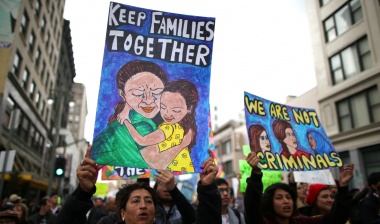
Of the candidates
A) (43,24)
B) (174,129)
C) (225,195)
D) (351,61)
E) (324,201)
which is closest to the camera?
(174,129)

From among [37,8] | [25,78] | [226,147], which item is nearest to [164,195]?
[25,78]

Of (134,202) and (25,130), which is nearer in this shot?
(134,202)

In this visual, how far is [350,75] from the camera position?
1816cm

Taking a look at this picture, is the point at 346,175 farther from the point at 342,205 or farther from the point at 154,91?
the point at 154,91

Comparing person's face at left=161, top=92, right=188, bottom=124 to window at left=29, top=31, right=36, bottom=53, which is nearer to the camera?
person's face at left=161, top=92, right=188, bottom=124

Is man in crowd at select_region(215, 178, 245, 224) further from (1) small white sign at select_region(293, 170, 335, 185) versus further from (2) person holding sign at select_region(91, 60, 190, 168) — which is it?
(1) small white sign at select_region(293, 170, 335, 185)

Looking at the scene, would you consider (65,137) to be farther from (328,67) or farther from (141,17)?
(141,17)

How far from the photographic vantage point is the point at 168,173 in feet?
10.8

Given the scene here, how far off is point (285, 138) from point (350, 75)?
15.9m

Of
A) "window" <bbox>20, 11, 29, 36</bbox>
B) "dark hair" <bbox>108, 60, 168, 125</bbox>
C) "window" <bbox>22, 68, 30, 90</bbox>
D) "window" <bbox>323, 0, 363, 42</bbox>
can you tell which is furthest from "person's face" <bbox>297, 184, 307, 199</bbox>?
"window" <bbox>22, 68, 30, 90</bbox>

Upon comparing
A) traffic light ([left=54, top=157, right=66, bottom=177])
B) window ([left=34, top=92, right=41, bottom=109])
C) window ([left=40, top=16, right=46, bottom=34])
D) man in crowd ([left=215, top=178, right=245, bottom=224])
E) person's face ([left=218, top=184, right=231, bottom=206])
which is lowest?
man in crowd ([left=215, top=178, right=245, bottom=224])

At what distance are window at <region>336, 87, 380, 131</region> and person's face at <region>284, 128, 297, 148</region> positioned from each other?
1382 cm

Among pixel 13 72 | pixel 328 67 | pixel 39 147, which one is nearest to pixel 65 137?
pixel 39 147

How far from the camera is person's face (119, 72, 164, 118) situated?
320 centimetres
